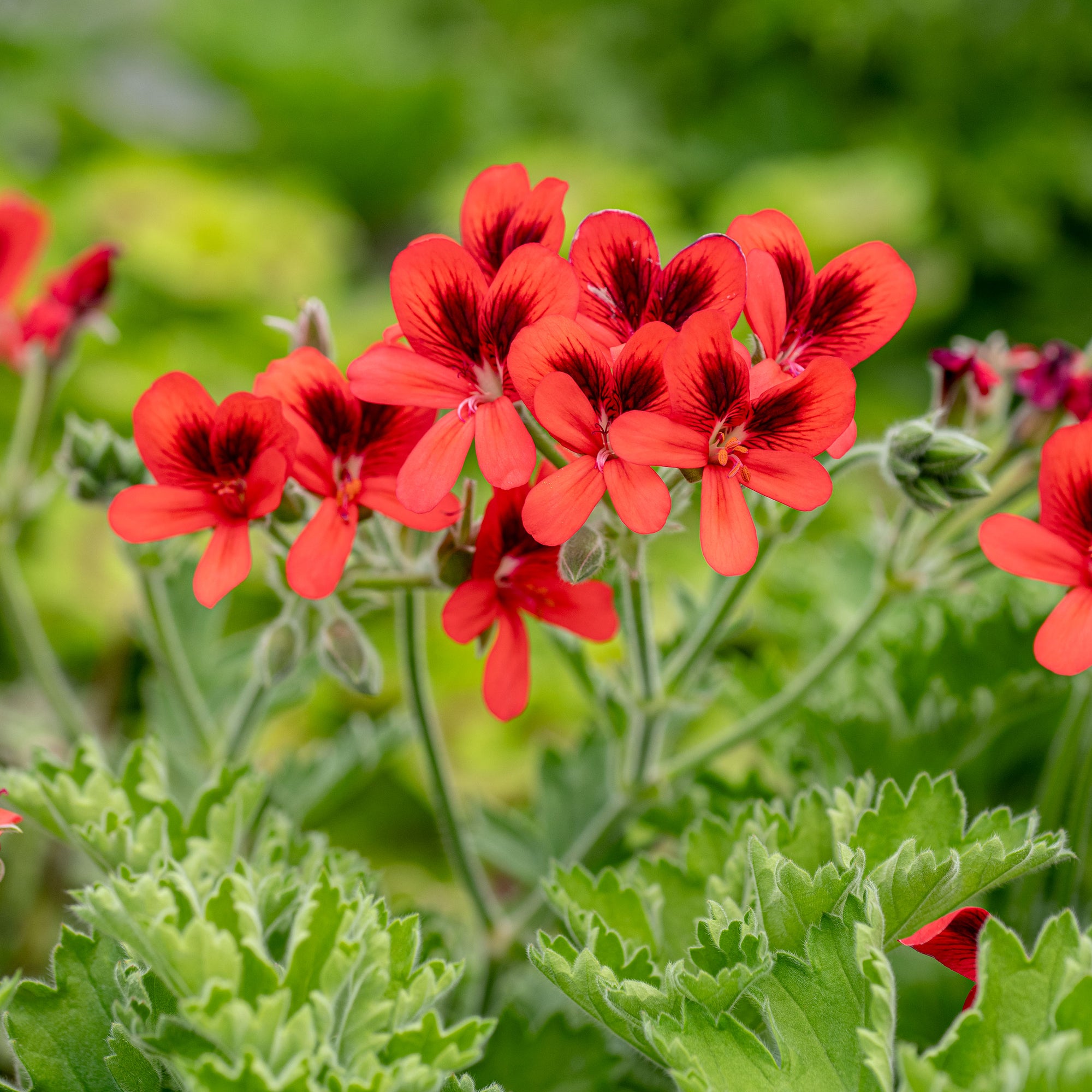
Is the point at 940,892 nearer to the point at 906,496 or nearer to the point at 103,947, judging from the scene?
the point at 906,496

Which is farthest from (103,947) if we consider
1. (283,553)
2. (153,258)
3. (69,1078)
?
(153,258)

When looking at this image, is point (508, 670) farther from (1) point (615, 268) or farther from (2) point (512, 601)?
(1) point (615, 268)

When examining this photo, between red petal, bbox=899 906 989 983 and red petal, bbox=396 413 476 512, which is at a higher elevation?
red petal, bbox=396 413 476 512

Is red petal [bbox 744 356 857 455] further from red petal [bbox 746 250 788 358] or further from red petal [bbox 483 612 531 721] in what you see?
red petal [bbox 483 612 531 721]

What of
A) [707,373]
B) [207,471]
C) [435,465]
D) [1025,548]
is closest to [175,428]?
[207,471]

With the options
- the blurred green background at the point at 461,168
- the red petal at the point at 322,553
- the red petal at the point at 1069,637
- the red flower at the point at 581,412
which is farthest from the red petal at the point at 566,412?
the blurred green background at the point at 461,168

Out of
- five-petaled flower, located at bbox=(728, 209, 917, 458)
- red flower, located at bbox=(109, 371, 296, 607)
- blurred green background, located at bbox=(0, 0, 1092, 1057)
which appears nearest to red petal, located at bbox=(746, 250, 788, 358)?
Result: five-petaled flower, located at bbox=(728, 209, 917, 458)
